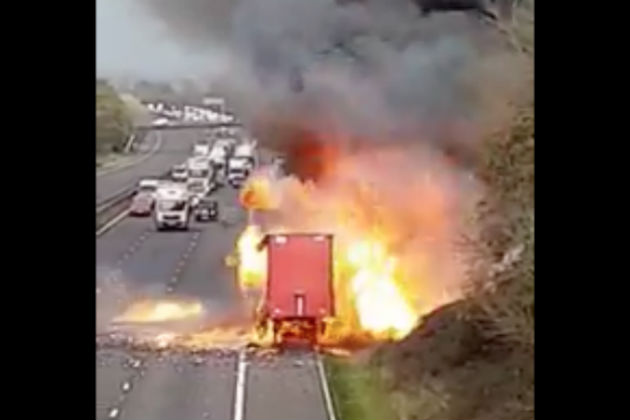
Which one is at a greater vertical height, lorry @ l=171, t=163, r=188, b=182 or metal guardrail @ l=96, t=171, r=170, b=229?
lorry @ l=171, t=163, r=188, b=182

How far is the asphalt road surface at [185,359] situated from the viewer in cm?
200

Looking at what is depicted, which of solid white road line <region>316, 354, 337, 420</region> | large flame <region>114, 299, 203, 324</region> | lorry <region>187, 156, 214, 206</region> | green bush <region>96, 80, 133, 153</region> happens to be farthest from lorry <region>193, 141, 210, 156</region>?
solid white road line <region>316, 354, 337, 420</region>

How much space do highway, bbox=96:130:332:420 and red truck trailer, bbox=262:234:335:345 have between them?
0.06 m

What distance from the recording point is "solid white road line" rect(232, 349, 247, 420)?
2004 mm

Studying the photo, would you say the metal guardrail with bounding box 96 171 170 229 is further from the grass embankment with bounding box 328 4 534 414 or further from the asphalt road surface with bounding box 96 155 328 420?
the grass embankment with bounding box 328 4 534 414

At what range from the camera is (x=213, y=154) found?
6.70ft

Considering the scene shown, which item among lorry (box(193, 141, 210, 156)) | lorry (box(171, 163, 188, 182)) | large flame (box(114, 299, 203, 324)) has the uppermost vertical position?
lorry (box(193, 141, 210, 156))

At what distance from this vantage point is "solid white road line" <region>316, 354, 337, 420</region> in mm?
2006

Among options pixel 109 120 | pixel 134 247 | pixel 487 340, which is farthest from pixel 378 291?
pixel 109 120

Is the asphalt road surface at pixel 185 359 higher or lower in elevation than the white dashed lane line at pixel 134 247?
lower

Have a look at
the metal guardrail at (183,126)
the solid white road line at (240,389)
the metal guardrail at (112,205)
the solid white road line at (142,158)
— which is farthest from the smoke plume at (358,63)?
the solid white road line at (240,389)

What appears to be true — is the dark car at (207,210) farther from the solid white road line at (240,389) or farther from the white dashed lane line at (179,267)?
the solid white road line at (240,389)

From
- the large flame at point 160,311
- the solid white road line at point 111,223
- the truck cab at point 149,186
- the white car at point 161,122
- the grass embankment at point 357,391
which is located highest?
the white car at point 161,122
